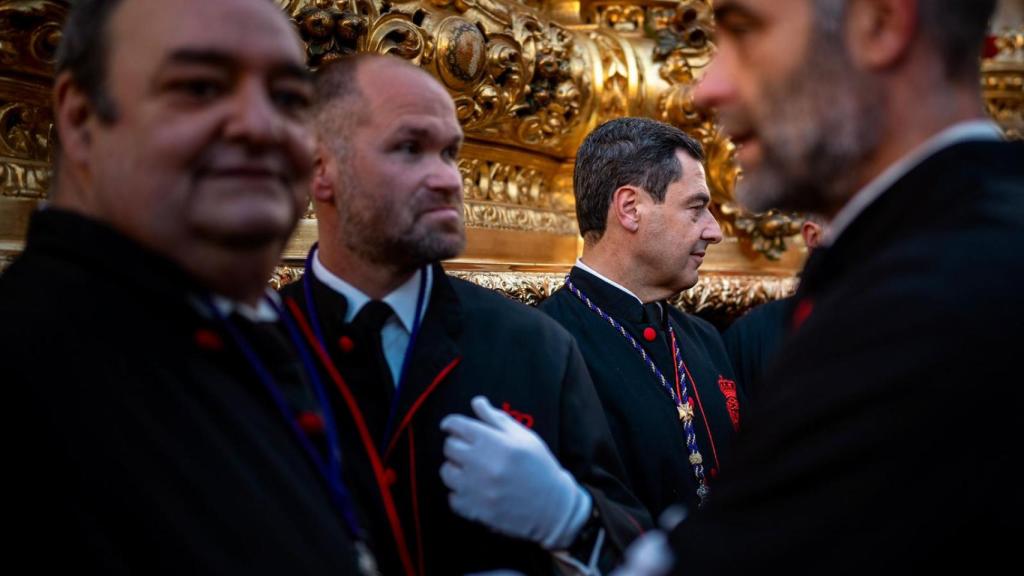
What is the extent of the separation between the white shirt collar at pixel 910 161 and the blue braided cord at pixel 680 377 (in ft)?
4.96

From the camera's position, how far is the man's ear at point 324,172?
2.01 metres

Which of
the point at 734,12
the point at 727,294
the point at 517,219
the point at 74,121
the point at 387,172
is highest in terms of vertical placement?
the point at 734,12

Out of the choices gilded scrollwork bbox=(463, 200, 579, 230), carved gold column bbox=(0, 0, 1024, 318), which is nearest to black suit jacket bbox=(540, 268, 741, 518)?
carved gold column bbox=(0, 0, 1024, 318)

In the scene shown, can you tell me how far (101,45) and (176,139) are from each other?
0.51ft

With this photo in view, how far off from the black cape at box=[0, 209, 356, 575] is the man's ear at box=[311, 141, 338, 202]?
808mm

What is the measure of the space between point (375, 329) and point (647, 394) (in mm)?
1099

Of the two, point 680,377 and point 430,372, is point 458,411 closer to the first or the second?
point 430,372

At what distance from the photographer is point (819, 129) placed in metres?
1.29

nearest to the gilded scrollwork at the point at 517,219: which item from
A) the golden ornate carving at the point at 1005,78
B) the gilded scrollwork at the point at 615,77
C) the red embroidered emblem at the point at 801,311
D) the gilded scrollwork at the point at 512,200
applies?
the gilded scrollwork at the point at 512,200

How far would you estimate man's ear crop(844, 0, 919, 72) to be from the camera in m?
1.23

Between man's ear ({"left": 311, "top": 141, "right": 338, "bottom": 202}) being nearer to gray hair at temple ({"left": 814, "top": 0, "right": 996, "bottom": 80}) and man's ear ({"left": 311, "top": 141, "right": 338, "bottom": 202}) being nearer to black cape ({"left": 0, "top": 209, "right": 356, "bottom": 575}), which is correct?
black cape ({"left": 0, "top": 209, "right": 356, "bottom": 575})

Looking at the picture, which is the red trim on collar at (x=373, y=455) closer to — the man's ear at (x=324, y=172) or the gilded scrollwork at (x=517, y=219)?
the man's ear at (x=324, y=172)

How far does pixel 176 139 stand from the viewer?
115 centimetres

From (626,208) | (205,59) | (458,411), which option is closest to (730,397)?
(626,208)
